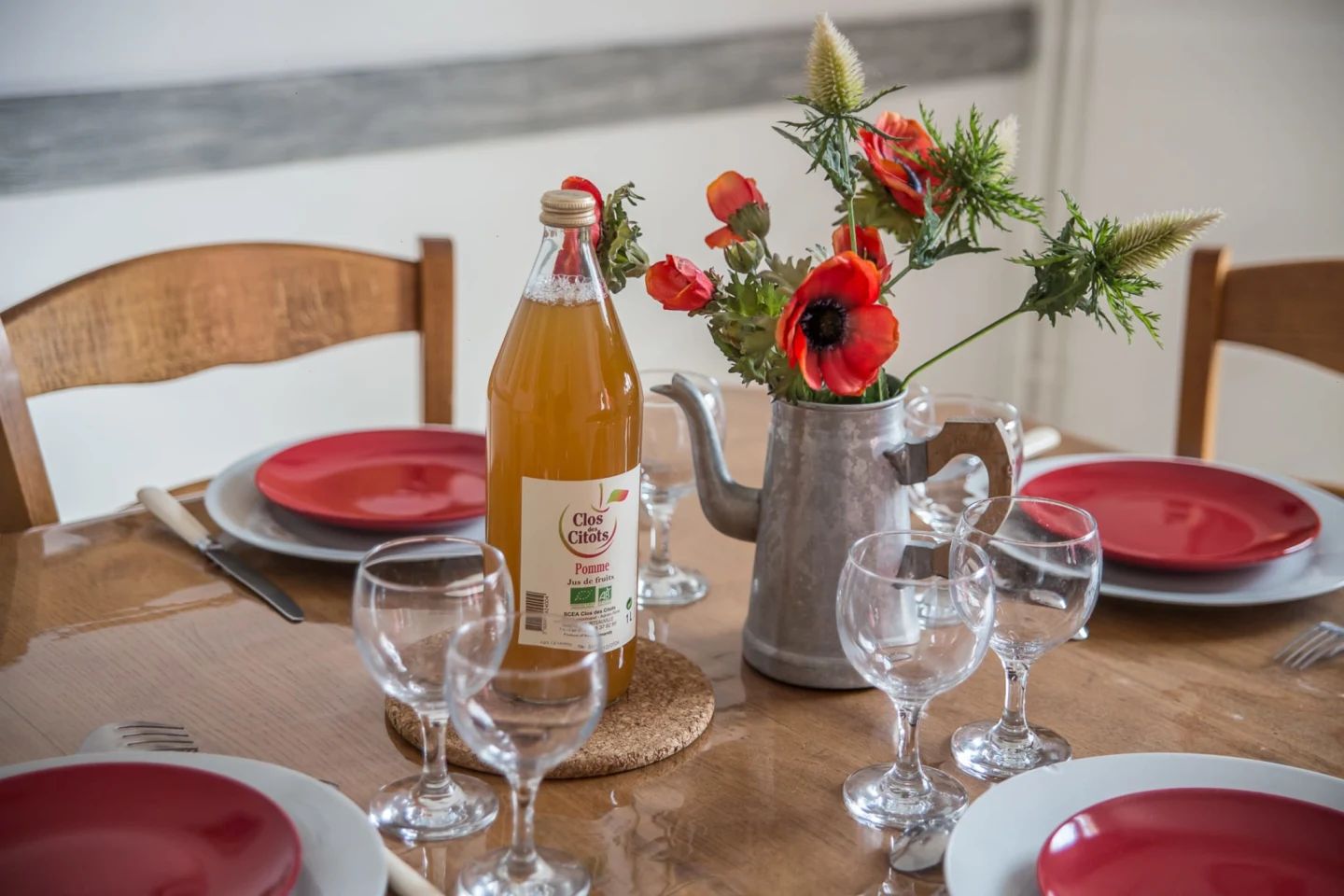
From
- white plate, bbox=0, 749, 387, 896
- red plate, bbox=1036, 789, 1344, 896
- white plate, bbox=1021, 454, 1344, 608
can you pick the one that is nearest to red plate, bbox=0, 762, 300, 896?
white plate, bbox=0, 749, 387, 896

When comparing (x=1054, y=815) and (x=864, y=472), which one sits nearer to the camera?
(x=1054, y=815)

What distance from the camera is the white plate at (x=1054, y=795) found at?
0.71m

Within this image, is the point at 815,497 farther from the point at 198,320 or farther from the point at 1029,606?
the point at 198,320

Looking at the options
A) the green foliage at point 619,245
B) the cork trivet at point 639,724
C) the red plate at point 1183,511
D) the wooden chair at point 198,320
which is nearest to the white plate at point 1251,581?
the red plate at point 1183,511

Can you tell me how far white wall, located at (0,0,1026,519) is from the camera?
1.89 m

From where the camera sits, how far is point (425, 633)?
754mm

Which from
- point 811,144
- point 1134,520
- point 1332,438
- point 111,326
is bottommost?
point 1332,438

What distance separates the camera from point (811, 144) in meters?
0.89

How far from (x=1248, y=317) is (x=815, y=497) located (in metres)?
0.91

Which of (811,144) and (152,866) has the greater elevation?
(811,144)

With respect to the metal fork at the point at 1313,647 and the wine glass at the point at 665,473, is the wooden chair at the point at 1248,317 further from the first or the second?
the wine glass at the point at 665,473

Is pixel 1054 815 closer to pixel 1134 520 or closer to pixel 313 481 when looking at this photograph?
pixel 1134 520

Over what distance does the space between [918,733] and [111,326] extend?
0.94m

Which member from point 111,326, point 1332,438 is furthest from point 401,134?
point 1332,438
